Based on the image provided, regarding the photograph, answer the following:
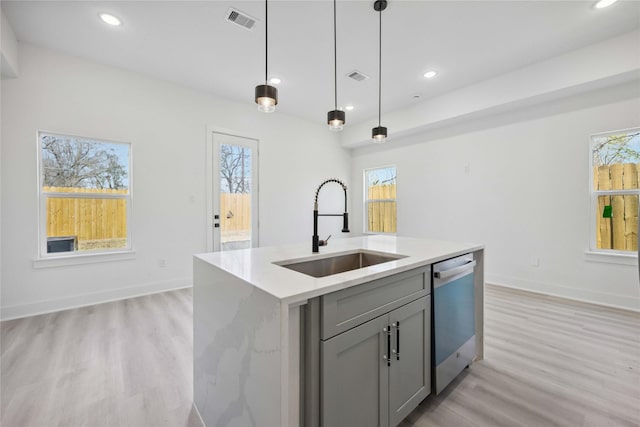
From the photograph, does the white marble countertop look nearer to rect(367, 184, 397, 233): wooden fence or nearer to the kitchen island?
the kitchen island

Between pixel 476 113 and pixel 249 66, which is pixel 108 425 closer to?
pixel 249 66

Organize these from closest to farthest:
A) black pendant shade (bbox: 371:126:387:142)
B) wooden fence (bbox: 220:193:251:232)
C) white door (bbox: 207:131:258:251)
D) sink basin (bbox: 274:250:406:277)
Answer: sink basin (bbox: 274:250:406:277)
black pendant shade (bbox: 371:126:387:142)
white door (bbox: 207:131:258:251)
wooden fence (bbox: 220:193:251:232)

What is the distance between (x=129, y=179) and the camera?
11.9 ft

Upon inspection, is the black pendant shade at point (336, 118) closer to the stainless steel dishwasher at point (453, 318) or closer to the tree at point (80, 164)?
the stainless steel dishwasher at point (453, 318)

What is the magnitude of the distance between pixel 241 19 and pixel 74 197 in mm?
2841

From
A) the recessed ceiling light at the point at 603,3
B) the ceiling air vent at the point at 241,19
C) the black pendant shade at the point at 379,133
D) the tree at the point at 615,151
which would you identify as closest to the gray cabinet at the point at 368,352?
the black pendant shade at the point at 379,133

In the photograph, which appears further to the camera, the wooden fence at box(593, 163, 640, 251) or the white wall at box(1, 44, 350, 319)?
the wooden fence at box(593, 163, 640, 251)

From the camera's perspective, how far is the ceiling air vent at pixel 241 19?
2522mm

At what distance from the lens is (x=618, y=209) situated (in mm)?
3205

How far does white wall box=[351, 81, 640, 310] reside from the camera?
324cm

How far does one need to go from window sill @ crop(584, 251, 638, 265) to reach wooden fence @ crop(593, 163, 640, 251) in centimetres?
11

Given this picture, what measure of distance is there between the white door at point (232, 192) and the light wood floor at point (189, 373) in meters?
1.64

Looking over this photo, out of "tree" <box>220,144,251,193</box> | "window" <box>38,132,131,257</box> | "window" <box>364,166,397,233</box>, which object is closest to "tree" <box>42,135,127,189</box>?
"window" <box>38,132,131,257</box>

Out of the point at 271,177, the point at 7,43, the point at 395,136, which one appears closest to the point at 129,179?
the point at 7,43
